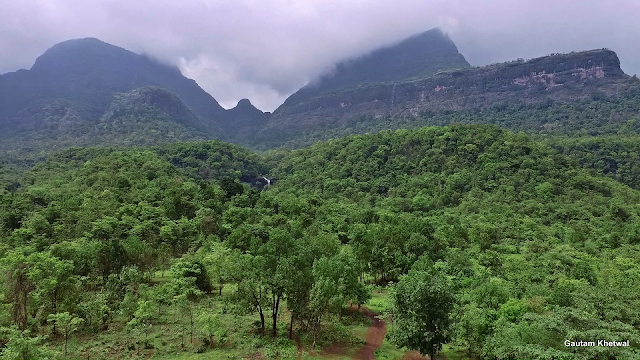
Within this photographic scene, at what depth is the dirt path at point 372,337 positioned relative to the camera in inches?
815

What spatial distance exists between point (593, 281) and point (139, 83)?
217 meters

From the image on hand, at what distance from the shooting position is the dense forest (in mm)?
17453

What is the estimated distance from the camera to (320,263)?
20750mm

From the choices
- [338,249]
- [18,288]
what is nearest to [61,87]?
[18,288]

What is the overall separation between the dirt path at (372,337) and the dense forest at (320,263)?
0.71 meters

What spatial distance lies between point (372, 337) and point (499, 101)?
144 metres

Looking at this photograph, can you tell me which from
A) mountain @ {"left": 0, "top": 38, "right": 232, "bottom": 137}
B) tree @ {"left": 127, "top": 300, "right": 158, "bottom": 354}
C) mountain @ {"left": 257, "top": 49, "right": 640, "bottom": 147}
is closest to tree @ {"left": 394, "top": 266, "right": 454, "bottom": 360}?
tree @ {"left": 127, "top": 300, "right": 158, "bottom": 354}

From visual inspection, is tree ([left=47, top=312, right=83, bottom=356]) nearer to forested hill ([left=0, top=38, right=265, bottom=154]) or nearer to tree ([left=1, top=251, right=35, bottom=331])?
tree ([left=1, top=251, right=35, bottom=331])

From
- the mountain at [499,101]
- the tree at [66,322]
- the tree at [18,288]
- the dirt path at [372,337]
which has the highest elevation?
the mountain at [499,101]

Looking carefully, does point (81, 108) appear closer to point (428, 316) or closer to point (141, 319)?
point (141, 319)

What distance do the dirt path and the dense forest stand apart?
2.34 ft

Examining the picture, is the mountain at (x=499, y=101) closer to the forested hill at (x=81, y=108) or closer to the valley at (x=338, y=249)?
the valley at (x=338, y=249)

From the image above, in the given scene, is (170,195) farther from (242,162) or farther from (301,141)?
(301,141)

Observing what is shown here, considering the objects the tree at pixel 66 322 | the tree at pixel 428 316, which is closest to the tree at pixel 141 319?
the tree at pixel 66 322
